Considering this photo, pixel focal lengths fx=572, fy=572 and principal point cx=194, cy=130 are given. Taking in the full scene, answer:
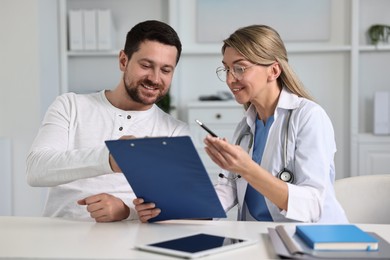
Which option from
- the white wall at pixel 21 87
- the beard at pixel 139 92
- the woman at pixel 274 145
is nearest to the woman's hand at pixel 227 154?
the woman at pixel 274 145

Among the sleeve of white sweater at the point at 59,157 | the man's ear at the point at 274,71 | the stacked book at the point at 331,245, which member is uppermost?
the man's ear at the point at 274,71

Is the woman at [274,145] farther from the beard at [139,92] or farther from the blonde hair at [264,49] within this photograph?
the beard at [139,92]

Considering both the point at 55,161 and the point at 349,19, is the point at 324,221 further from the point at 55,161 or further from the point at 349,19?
the point at 349,19

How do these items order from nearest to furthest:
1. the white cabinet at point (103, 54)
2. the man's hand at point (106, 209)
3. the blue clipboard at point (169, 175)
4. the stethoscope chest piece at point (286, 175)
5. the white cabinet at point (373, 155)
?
the blue clipboard at point (169, 175) < the man's hand at point (106, 209) < the stethoscope chest piece at point (286, 175) < the white cabinet at point (373, 155) < the white cabinet at point (103, 54)

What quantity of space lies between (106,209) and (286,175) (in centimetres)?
60

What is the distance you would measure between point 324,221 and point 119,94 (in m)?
0.94

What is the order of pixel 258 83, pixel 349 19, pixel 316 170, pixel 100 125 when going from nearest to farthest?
pixel 316 170 < pixel 258 83 < pixel 100 125 < pixel 349 19

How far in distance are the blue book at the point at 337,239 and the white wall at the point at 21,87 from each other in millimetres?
2915

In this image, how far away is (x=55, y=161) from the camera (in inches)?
73.1

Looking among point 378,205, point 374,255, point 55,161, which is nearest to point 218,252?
point 374,255

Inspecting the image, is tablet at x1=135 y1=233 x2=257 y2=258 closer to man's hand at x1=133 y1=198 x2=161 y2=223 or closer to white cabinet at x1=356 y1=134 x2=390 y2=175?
man's hand at x1=133 y1=198 x2=161 y2=223

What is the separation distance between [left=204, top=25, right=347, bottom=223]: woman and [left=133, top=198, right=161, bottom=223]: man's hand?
0.23 meters

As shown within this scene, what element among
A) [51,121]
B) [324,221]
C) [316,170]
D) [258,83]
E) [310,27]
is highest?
[310,27]

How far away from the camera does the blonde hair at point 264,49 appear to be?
201cm
